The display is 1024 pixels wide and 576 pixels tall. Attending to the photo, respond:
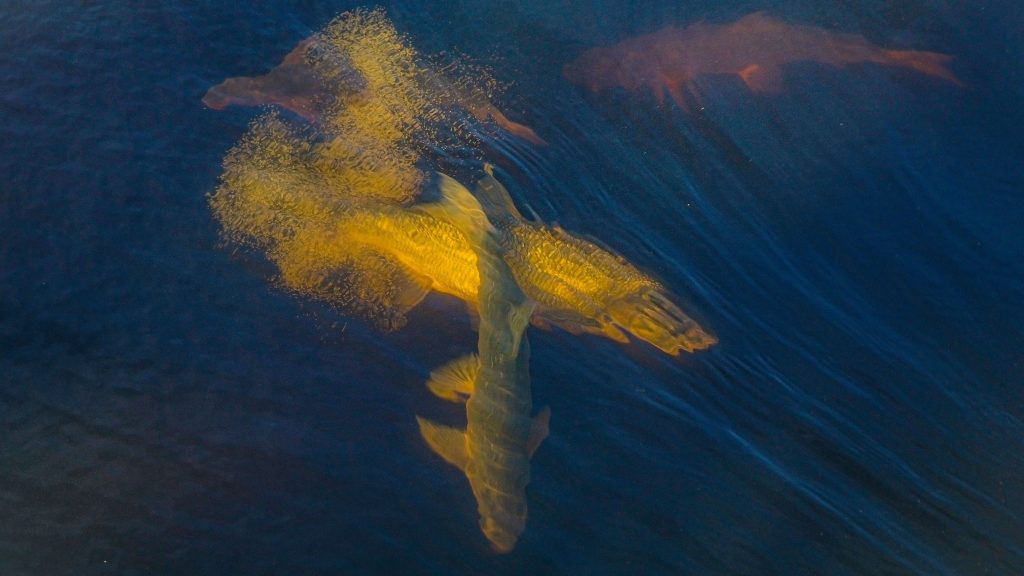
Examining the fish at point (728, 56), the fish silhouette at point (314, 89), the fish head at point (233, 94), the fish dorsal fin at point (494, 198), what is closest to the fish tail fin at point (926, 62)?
the fish at point (728, 56)

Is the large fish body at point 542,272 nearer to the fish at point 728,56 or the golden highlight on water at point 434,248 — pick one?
the golden highlight on water at point 434,248

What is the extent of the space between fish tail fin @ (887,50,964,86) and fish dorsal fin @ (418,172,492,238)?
115 centimetres

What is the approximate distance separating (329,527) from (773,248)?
3.52 feet

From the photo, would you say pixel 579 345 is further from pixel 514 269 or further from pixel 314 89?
pixel 314 89

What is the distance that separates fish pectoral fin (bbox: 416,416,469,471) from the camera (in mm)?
1356

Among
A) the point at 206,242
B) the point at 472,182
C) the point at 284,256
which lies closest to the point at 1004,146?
the point at 472,182

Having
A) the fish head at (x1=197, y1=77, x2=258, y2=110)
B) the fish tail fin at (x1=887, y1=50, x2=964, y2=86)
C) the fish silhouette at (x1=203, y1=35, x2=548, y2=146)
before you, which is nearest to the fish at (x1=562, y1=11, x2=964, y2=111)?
the fish tail fin at (x1=887, y1=50, x2=964, y2=86)

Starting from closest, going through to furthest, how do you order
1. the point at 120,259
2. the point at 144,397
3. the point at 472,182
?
the point at 144,397 → the point at 120,259 → the point at 472,182

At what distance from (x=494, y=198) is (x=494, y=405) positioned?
493 millimetres

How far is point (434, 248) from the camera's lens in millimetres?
1556

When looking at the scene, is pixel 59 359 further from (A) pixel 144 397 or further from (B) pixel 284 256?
(B) pixel 284 256

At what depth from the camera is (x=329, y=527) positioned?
1.28 meters

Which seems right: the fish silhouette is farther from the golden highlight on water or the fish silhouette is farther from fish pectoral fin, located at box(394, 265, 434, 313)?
fish pectoral fin, located at box(394, 265, 434, 313)

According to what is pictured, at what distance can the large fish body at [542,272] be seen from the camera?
4.94 ft
